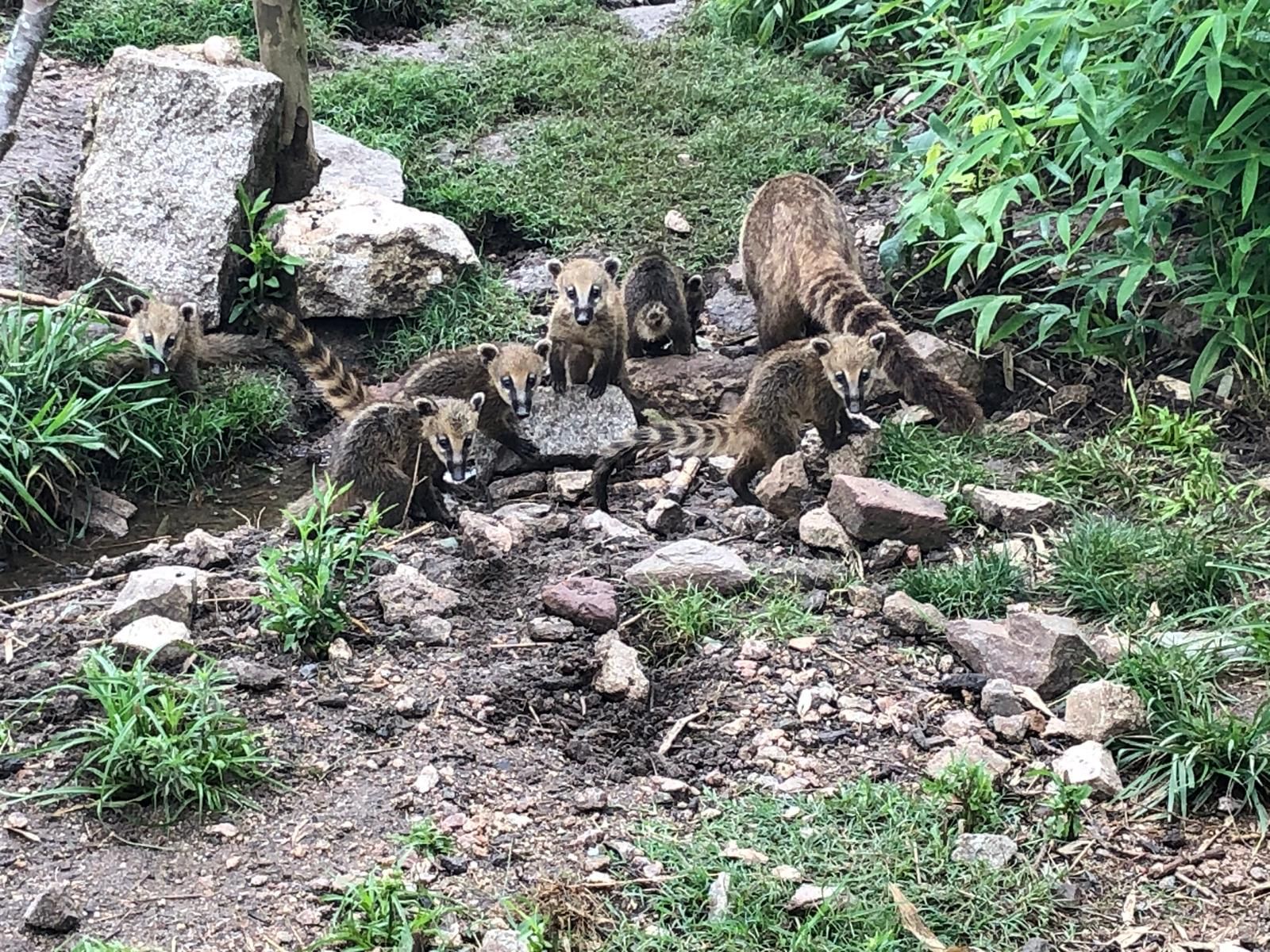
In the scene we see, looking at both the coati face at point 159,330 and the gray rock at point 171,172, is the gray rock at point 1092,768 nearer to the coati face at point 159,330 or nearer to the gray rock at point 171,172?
the coati face at point 159,330

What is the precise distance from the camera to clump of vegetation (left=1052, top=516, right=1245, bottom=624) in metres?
4.36

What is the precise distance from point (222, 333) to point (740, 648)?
388 cm

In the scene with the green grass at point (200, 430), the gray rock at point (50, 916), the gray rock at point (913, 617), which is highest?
the gray rock at point (50, 916)

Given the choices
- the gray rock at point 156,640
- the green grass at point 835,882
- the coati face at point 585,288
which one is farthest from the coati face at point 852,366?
the gray rock at point 156,640

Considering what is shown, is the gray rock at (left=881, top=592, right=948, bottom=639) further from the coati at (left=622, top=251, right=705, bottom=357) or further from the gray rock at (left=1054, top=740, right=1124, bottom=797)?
the coati at (left=622, top=251, right=705, bottom=357)

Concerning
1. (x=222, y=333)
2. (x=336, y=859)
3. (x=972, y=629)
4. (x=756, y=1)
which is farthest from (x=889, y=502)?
(x=756, y=1)

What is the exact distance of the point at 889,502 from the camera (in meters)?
4.87

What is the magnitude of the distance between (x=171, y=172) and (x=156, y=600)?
12.3 ft

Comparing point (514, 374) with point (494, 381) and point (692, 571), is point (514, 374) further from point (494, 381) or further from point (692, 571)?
point (692, 571)

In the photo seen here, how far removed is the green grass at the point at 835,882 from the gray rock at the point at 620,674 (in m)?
0.58

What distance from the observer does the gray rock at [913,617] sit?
4.37 meters

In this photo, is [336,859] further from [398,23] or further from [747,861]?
[398,23]

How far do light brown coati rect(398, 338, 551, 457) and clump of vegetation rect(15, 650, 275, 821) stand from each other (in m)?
2.74

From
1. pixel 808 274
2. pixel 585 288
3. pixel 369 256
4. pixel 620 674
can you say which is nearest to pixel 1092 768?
pixel 620 674
